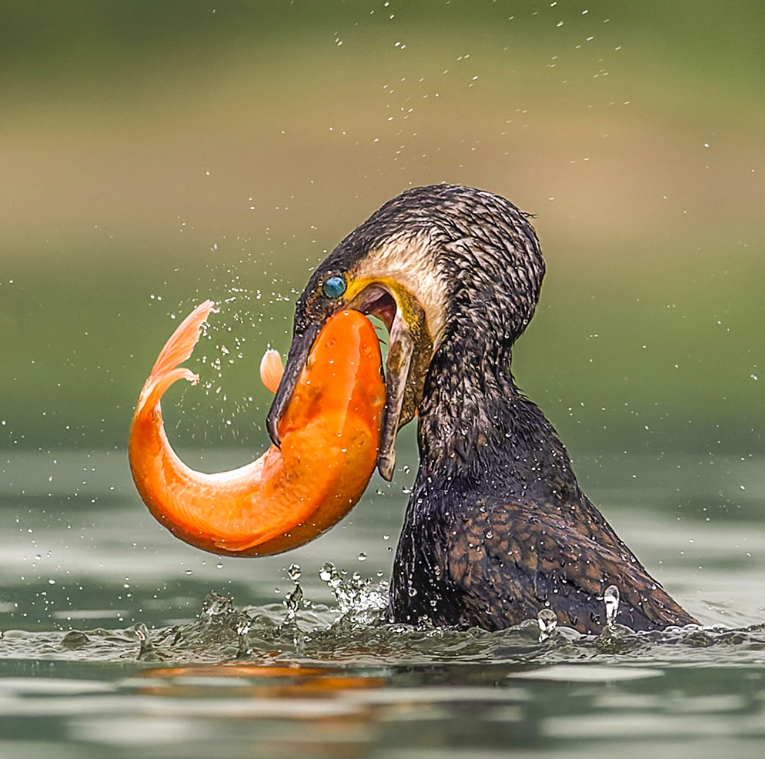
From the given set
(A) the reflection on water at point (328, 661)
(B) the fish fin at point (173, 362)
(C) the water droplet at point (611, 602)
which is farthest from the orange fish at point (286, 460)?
(C) the water droplet at point (611, 602)

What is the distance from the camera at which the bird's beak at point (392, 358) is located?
691 cm

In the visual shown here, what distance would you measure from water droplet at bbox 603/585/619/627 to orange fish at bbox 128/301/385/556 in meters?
0.92

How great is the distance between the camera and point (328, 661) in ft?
22.0

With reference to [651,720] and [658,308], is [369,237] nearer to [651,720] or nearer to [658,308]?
[651,720]

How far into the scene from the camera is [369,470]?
697 cm

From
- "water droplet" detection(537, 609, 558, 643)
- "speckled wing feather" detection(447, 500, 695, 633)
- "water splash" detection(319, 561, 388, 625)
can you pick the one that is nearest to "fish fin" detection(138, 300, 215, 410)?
"speckled wing feather" detection(447, 500, 695, 633)

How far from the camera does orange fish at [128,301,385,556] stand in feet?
22.5

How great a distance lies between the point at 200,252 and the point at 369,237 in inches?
609

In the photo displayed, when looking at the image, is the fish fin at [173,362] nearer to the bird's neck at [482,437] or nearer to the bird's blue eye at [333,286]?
the bird's blue eye at [333,286]

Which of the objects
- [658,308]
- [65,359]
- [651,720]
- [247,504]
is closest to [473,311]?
[247,504]

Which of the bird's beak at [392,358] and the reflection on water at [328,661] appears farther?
the bird's beak at [392,358]

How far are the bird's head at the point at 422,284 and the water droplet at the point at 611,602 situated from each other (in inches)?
32.3

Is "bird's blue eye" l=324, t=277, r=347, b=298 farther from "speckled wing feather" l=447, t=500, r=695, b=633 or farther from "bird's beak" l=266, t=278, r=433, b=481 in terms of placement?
"speckled wing feather" l=447, t=500, r=695, b=633

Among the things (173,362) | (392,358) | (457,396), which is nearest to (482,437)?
(457,396)
